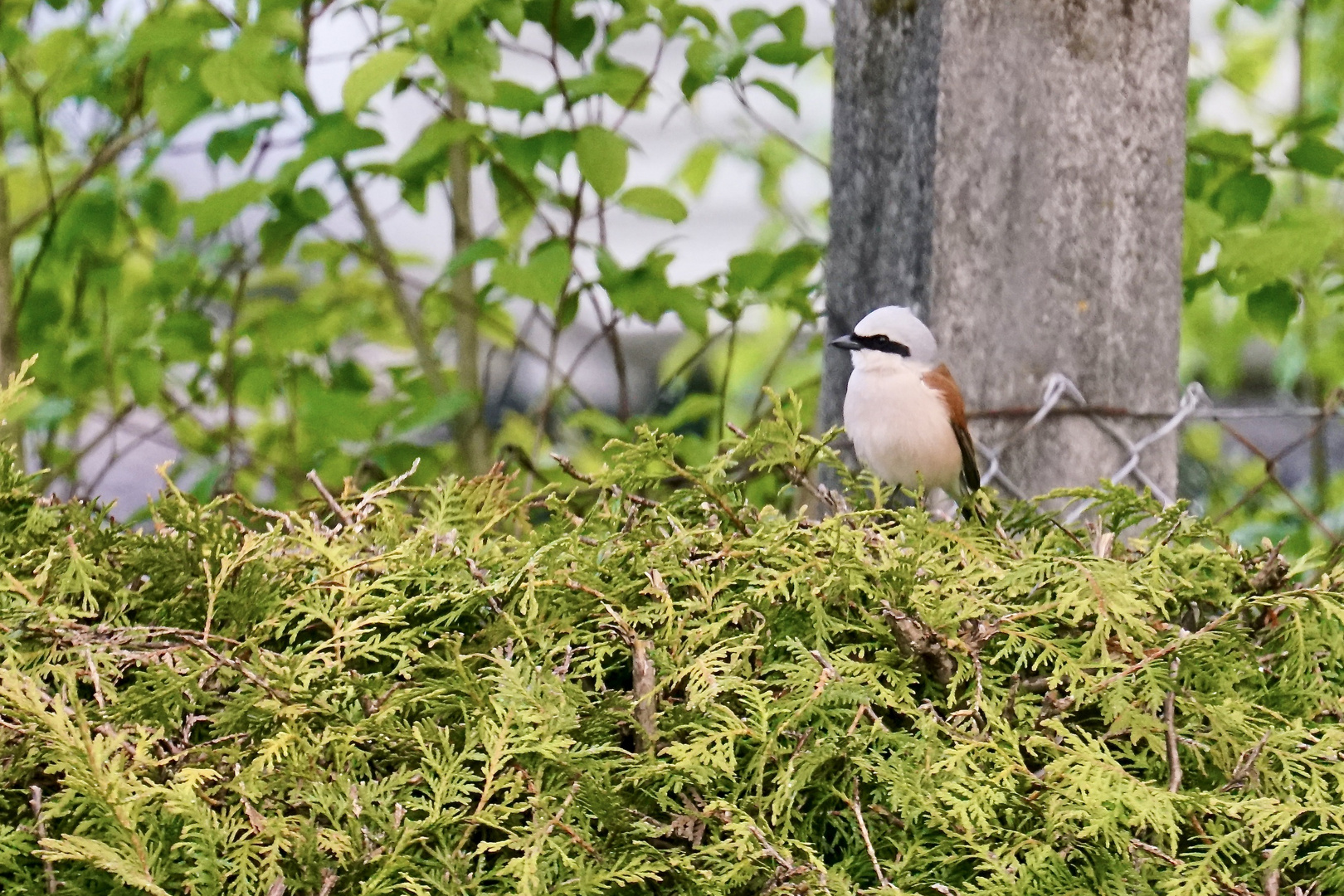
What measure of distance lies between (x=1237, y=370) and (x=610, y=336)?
3891mm

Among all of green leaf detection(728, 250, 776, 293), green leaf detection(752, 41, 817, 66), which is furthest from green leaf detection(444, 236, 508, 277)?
green leaf detection(752, 41, 817, 66)

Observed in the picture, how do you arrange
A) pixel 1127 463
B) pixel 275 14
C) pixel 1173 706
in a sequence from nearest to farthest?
pixel 1173 706
pixel 1127 463
pixel 275 14

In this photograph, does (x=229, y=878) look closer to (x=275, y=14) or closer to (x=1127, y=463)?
(x=1127, y=463)

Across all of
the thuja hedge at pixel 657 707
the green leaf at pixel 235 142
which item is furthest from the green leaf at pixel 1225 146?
the green leaf at pixel 235 142

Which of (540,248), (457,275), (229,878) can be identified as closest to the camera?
(229,878)

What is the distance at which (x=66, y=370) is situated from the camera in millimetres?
3787

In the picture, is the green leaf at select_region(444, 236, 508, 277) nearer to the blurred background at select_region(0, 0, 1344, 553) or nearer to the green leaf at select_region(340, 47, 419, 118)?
the blurred background at select_region(0, 0, 1344, 553)

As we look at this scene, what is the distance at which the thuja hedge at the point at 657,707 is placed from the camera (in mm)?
948

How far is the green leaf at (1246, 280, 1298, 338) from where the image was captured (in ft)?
8.87

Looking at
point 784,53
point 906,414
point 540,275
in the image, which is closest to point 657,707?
point 906,414

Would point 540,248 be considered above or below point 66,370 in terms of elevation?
above

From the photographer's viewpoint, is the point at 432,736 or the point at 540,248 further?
the point at 540,248

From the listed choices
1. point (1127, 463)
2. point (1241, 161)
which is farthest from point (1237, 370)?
point (1127, 463)

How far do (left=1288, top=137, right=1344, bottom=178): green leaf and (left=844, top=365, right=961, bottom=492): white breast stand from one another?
1213 millimetres
